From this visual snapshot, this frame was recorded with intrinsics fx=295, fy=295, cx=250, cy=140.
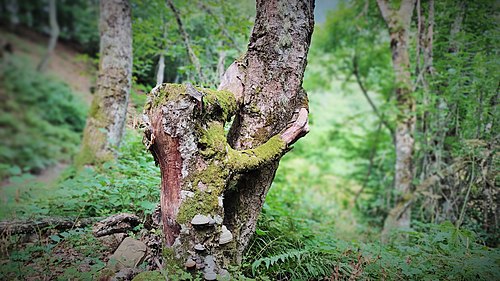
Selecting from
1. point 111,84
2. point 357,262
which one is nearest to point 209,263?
point 357,262

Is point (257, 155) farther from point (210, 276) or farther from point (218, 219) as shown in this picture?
point (210, 276)

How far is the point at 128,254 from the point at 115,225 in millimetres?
315

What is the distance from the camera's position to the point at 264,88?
2.46 m

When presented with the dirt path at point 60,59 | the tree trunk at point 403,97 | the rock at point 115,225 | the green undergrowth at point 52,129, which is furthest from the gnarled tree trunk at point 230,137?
the tree trunk at point 403,97

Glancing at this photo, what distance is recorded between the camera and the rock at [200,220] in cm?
200

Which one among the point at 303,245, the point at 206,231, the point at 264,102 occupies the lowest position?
the point at 303,245

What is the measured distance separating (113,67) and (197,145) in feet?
11.3

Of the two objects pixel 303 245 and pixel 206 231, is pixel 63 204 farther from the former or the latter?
pixel 303 245

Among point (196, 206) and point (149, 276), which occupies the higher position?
point (196, 206)

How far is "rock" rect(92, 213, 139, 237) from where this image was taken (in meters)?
2.39

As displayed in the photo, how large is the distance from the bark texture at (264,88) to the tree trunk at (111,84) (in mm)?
2954

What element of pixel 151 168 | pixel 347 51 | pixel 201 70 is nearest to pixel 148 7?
pixel 201 70

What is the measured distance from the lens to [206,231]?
2074 mm

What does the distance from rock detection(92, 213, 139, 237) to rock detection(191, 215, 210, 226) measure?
0.83 metres
